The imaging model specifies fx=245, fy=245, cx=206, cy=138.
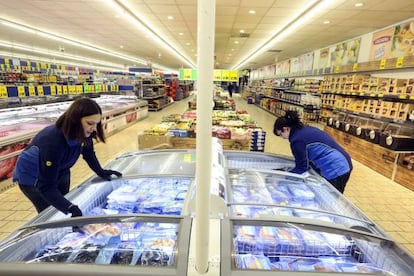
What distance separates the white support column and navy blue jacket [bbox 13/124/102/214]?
3.48 ft

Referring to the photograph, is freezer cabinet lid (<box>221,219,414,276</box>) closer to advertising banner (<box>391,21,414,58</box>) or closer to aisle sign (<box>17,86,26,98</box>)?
aisle sign (<box>17,86,26,98</box>)

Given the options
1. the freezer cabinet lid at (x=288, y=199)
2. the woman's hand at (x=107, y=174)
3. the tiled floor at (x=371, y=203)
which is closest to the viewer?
the freezer cabinet lid at (x=288, y=199)

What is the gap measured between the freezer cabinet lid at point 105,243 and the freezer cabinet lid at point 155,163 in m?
0.80

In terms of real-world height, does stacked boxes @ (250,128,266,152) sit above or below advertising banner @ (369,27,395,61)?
below

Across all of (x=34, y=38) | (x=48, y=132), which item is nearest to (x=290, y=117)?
(x=48, y=132)

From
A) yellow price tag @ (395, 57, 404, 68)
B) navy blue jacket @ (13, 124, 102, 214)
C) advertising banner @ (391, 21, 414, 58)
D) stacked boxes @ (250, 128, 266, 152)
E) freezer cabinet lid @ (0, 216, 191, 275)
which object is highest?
advertising banner @ (391, 21, 414, 58)

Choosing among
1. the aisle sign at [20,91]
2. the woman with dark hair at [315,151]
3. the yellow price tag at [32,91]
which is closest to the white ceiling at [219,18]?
the yellow price tag at [32,91]

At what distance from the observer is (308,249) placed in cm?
129

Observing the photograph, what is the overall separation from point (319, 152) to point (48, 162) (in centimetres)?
244

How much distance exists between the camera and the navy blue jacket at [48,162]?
5.26ft

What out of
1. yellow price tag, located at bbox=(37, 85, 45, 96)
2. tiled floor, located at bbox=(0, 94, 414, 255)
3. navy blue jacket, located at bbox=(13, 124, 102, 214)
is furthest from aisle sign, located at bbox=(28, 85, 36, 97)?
navy blue jacket, located at bbox=(13, 124, 102, 214)

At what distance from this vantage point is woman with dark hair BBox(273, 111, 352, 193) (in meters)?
2.49

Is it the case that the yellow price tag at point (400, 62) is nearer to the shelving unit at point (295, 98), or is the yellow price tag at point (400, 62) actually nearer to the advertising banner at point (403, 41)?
the advertising banner at point (403, 41)

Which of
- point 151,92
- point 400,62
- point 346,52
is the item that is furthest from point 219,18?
point 151,92
